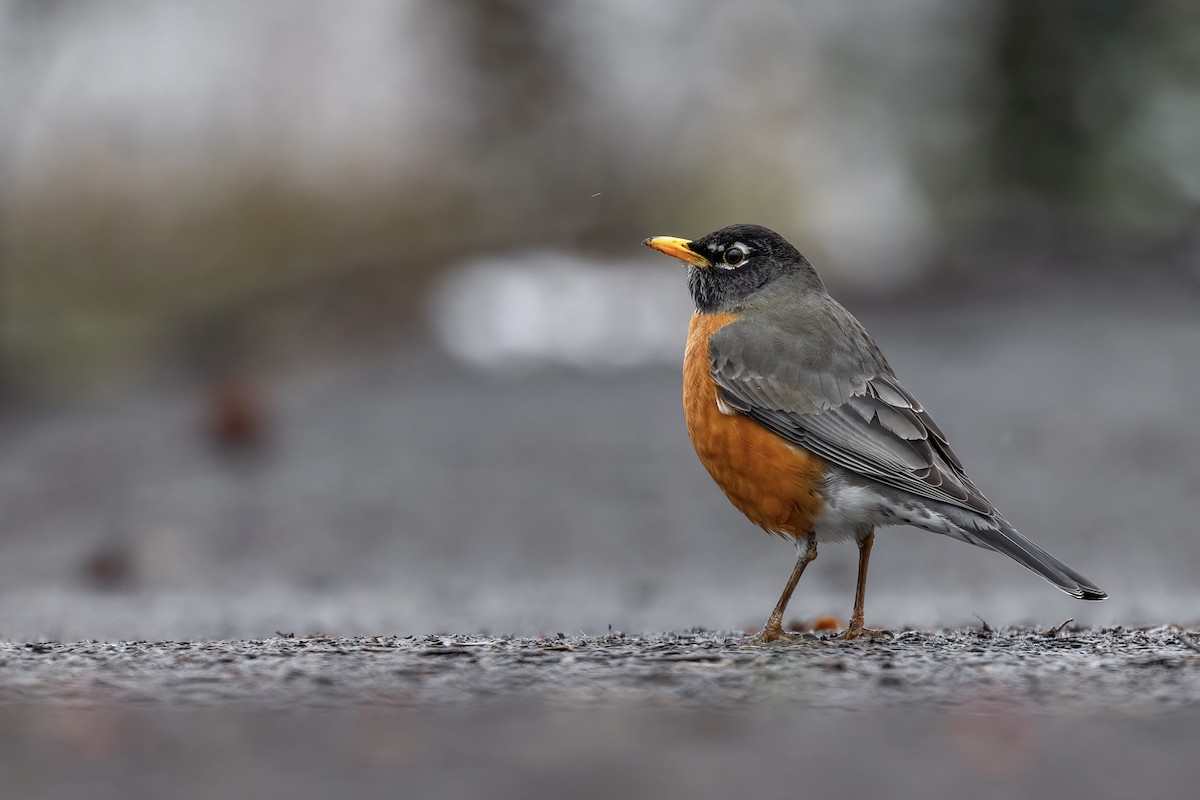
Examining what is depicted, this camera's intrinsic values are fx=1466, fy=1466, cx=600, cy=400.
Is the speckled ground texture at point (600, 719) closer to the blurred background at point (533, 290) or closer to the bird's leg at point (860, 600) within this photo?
the bird's leg at point (860, 600)

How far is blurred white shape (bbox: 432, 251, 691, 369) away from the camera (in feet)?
54.4

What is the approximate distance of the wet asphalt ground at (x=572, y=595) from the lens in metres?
3.50

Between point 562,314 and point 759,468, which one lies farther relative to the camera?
point 562,314

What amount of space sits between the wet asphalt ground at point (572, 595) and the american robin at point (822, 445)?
0.44 metres

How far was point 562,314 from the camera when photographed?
17.1m

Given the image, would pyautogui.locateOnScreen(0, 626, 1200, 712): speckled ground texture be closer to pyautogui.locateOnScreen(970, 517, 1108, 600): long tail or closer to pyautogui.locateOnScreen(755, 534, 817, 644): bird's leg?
pyautogui.locateOnScreen(970, 517, 1108, 600): long tail

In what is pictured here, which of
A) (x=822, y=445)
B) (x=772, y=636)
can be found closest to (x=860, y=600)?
(x=772, y=636)

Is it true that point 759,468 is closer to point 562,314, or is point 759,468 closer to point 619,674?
point 619,674

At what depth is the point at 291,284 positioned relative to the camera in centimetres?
1928

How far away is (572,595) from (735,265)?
141 inches

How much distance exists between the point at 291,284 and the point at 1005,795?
1697 cm

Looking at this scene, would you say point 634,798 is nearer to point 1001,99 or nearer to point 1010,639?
point 1010,639

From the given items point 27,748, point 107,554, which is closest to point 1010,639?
point 27,748

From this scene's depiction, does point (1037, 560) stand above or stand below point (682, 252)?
below
